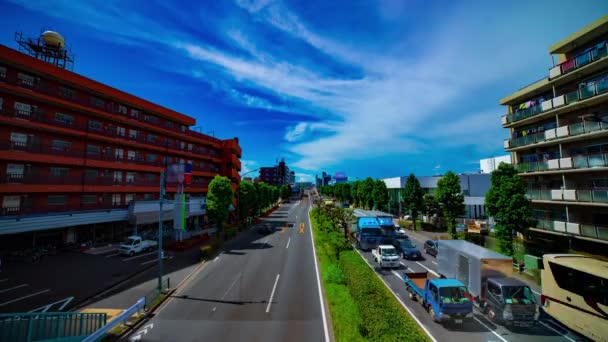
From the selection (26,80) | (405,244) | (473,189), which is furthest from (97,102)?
(473,189)

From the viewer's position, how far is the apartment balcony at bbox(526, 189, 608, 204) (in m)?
21.1

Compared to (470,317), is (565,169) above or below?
above

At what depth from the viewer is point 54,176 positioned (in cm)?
2892

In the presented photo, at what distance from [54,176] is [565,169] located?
53.9 m

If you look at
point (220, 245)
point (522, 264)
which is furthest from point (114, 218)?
point (522, 264)

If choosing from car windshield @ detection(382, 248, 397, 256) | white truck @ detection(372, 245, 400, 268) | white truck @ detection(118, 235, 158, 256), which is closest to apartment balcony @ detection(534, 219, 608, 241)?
white truck @ detection(372, 245, 400, 268)

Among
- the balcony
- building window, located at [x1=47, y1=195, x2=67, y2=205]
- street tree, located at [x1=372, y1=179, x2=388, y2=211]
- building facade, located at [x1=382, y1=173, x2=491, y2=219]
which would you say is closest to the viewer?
the balcony

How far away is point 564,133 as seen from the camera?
24.5m

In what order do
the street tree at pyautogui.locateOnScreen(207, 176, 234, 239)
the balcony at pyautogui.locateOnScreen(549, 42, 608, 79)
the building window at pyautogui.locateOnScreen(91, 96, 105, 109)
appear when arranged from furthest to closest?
the street tree at pyautogui.locateOnScreen(207, 176, 234, 239) → the building window at pyautogui.locateOnScreen(91, 96, 105, 109) → the balcony at pyautogui.locateOnScreen(549, 42, 608, 79)

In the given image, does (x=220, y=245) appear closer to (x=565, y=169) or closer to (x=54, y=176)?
(x=54, y=176)

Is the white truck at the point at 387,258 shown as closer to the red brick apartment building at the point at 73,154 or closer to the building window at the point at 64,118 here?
the red brick apartment building at the point at 73,154

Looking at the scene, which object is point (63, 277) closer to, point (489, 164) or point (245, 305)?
point (245, 305)

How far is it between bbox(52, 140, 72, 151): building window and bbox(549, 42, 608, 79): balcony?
55.2m

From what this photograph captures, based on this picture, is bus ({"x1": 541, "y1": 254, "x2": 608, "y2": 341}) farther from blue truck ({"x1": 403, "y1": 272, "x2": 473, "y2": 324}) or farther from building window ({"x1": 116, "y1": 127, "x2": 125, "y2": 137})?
building window ({"x1": 116, "y1": 127, "x2": 125, "y2": 137})
